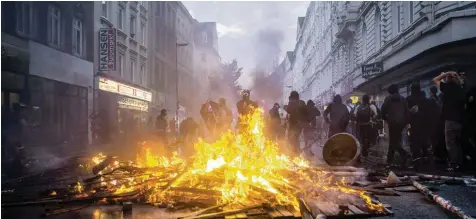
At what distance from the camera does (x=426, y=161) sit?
939 cm

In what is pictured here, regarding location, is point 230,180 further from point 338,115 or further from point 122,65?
point 122,65

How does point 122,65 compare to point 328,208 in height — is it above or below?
above

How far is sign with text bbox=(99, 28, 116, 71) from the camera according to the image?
2186 cm

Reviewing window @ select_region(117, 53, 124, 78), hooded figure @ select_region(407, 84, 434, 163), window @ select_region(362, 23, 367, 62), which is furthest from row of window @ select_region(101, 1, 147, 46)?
hooded figure @ select_region(407, 84, 434, 163)

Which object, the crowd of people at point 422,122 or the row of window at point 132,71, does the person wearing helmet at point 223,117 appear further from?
the row of window at point 132,71

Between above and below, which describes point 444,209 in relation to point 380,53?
below

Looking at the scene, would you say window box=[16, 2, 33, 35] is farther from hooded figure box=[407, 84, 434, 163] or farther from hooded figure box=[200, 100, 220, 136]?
hooded figure box=[407, 84, 434, 163]

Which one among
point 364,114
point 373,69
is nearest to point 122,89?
point 373,69

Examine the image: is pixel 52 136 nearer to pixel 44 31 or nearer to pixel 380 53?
pixel 44 31

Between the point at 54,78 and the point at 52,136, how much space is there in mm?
2601

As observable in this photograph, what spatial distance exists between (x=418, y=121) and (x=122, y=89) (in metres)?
20.3

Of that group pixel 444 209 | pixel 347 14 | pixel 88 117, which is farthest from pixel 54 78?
pixel 347 14

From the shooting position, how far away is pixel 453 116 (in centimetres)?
829

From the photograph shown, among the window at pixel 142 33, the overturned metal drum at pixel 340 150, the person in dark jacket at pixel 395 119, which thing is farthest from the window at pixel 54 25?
the person in dark jacket at pixel 395 119
